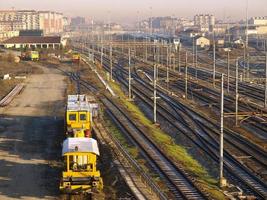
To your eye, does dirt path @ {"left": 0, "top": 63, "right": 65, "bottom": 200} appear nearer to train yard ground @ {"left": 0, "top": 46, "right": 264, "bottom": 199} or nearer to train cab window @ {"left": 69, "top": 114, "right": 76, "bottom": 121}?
train yard ground @ {"left": 0, "top": 46, "right": 264, "bottom": 199}

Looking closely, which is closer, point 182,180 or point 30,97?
point 182,180

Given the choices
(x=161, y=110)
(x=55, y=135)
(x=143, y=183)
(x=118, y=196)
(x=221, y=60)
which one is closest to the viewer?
(x=118, y=196)

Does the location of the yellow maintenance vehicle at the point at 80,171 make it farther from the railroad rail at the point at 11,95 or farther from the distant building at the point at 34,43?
the distant building at the point at 34,43

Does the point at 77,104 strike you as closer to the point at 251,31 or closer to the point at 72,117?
the point at 72,117

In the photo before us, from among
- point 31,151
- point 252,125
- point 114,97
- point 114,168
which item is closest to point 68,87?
point 114,97

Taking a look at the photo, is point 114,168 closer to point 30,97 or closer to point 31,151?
point 31,151

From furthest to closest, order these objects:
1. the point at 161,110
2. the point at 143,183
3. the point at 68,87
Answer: the point at 68,87 → the point at 161,110 → the point at 143,183

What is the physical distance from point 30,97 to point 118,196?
84.7 feet

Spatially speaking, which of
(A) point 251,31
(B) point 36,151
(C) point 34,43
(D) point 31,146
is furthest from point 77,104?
(A) point 251,31

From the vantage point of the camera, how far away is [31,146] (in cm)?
2342

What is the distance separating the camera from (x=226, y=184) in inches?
784

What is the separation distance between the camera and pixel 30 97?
1623 inches

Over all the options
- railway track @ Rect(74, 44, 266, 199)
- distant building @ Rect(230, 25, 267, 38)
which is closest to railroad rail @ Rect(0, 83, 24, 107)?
railway track @ Rect(74, 44, 266, 199)

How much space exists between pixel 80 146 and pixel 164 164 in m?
5.66
